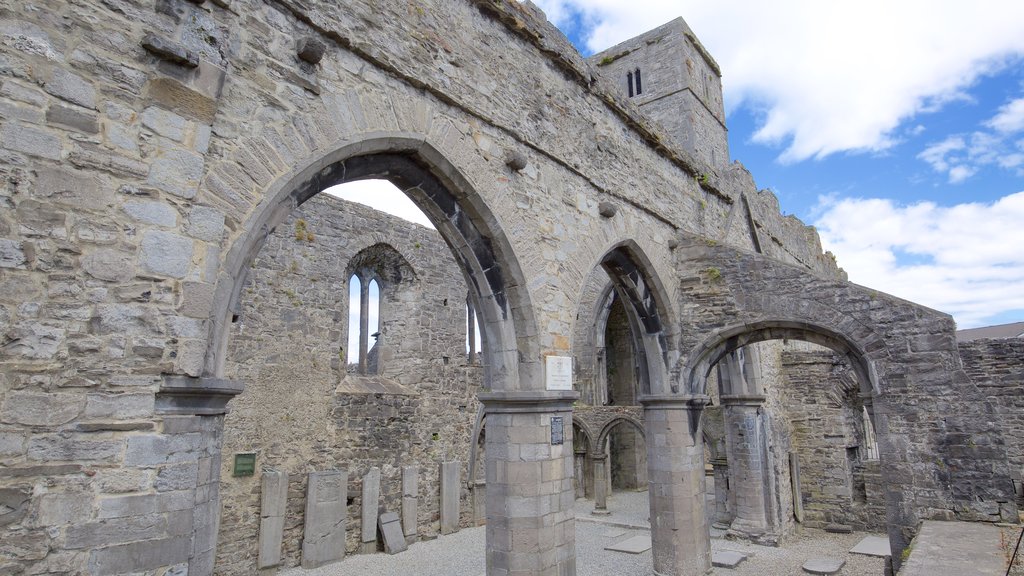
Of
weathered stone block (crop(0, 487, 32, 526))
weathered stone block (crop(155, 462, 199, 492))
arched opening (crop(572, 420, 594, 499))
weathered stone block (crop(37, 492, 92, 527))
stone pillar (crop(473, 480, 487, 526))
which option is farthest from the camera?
arched opening (crop(572, 420, 594, 499))

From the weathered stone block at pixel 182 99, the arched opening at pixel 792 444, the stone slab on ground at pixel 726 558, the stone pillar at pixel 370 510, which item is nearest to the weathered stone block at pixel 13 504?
the weathered stone block at pixel 182 99

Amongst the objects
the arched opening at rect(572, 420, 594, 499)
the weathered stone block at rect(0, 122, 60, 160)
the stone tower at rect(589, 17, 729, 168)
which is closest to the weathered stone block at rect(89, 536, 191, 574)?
the weathered stone block at rect(0, 122, 60, 160)

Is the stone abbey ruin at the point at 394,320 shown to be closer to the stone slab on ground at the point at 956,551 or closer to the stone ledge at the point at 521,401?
the stone ledge at the point at 521,401

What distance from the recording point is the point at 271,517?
8.41 metres

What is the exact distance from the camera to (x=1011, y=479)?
6.12 m

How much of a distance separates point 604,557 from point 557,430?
16.2 ft

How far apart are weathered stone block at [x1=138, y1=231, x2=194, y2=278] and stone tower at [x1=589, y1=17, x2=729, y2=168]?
2159cm

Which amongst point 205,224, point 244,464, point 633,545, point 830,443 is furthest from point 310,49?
point 830,443

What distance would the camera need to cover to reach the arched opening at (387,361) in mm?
5918

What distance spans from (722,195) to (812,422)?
558 cm

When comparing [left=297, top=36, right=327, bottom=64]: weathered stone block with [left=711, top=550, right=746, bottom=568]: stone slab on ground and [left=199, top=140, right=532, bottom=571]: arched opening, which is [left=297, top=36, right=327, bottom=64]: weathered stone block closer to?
[left=199, top=140, right=532, bottom=571]: arched opening

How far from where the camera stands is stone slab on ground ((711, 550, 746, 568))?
9.12m

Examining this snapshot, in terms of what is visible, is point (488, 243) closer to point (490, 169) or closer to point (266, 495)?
point (490, 169)

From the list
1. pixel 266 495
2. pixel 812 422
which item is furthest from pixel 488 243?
pixel 812 422
